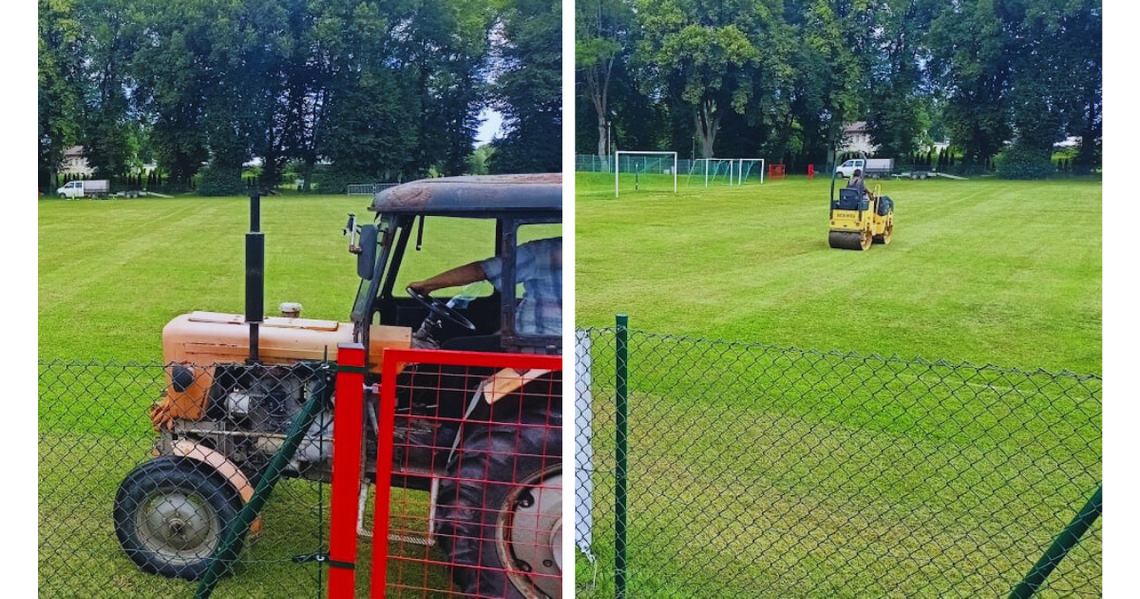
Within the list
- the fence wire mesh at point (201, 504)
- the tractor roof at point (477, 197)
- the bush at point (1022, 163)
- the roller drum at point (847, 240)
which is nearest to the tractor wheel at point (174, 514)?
the fence wire mesh at point (201, 504)

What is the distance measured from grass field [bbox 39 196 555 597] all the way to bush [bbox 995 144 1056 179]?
1.89 meters

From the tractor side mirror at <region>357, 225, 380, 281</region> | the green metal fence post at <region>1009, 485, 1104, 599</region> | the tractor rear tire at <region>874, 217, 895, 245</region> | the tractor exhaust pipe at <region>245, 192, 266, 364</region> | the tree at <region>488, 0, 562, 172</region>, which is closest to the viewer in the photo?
the green metal fence post at <region>1009, 485, 1104, 599</region>

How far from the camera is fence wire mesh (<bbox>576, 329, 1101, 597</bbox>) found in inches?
91.6

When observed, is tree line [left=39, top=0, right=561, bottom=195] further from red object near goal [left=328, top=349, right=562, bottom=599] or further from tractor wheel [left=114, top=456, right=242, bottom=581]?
tractor wheel [left=114, top=456, right=242, bottom=581]

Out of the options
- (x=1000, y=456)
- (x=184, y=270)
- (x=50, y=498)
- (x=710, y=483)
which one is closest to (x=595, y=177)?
(x=710, y=483)

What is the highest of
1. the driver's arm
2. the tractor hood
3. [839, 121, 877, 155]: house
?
[839, 121, 877, 155]: house

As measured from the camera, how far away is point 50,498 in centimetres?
288

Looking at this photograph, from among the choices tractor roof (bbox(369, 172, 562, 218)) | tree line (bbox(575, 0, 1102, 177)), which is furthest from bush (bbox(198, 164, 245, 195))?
tree line (bbox(575, 0, 1102, 177))

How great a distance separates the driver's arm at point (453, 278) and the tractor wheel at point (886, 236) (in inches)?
110

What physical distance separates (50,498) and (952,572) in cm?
278

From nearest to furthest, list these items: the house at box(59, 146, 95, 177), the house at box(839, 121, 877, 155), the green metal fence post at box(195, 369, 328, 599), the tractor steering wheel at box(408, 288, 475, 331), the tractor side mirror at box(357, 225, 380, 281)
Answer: the green metal fence post at box(195, 369, 328, 599)
the tractor side mirror at box(357, 225, 380, 281)
the tractor steering wheel at box(408, 288, 475, 331)
the house at box(59, 146, 95, 177)
the house at box(839, 121, 877, 155)
